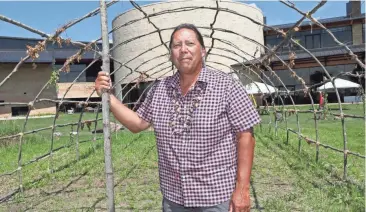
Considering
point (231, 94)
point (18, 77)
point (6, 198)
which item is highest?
point (18, 77)

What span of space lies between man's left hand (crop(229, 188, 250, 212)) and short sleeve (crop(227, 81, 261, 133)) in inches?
13.5

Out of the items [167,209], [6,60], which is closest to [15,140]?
[167,209]

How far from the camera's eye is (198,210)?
7.59ft

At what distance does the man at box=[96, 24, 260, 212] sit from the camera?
2262mm

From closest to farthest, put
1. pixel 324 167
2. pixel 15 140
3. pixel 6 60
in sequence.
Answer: pixel 324 167 → pixel 15 140 → pixel 6 60

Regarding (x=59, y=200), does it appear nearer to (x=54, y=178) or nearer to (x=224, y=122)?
(x=54, y=178)

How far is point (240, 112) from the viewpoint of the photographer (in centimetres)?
226

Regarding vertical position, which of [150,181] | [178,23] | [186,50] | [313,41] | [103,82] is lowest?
[150,181]

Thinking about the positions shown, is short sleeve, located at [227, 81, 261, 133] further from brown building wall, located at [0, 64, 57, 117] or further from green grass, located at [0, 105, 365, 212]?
brown building wall, located at [0, 64, 57, 117]

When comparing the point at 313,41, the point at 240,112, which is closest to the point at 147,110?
the point at 240,112

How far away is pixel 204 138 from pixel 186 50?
1.68 ft

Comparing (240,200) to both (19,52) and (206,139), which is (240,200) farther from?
(19,52)

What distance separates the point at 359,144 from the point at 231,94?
805cm

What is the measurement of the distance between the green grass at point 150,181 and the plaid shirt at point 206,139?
2547mm
